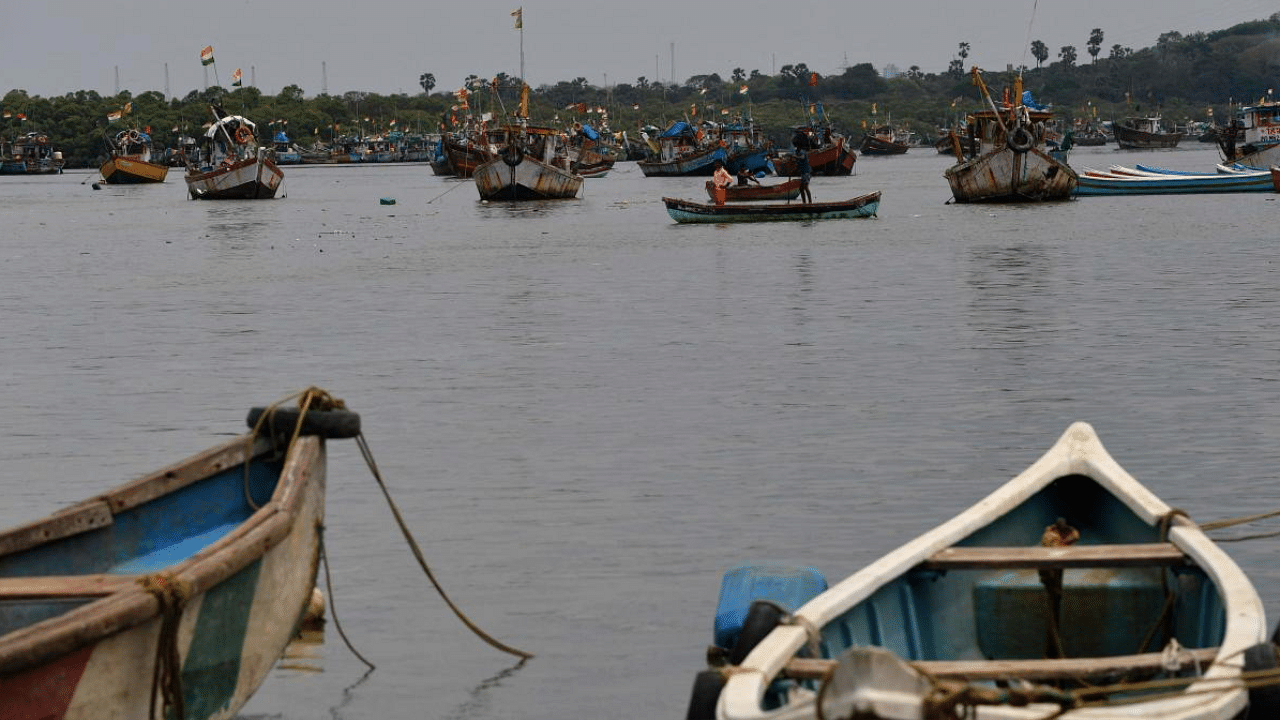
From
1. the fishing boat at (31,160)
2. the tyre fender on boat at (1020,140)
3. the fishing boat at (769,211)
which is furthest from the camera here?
the fishing boat at (31,160)

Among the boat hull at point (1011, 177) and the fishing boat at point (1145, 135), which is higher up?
the boat hull at point (1011, 177)

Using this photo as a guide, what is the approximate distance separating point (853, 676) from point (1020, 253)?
3598 cm

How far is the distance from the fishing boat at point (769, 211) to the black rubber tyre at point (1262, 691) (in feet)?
132

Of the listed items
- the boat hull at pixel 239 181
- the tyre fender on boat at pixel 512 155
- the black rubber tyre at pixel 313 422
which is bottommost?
the boat hull at pixel 239 181

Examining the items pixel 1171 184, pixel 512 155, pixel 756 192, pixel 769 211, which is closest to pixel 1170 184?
pixel 1171 184

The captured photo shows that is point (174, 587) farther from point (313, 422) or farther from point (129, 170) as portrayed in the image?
point (129, 170)

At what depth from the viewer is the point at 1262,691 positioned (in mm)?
6301

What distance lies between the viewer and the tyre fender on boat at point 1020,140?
184 feet

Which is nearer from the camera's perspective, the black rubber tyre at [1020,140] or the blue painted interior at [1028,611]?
the blue painted interior at [1028,611]

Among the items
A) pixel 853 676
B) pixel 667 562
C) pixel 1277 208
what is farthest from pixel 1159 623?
pixel 1277 208

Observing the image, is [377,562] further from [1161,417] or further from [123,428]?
[1161,417]

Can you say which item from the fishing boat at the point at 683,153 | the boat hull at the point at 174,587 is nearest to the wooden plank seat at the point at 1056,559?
the boat hull at the point at 174,587

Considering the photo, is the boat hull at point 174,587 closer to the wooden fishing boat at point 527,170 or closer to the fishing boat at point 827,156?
the wooden fishing boat at point 527,170

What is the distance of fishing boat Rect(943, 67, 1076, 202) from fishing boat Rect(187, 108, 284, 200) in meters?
36.8
